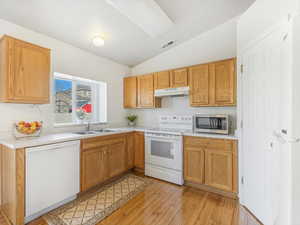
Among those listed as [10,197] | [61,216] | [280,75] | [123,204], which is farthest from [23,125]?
[280,75]

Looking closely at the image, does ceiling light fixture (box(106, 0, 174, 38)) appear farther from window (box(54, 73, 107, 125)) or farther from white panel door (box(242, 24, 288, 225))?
window (box(54, 73, 107, 125))

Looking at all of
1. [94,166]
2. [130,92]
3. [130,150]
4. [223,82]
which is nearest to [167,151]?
[130,150]

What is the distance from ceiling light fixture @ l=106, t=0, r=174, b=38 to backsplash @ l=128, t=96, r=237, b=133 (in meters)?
1.43

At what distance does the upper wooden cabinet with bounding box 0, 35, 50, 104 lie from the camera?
67.9 inches

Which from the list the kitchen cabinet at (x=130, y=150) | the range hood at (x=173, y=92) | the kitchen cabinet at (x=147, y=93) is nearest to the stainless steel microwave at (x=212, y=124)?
the range hood at (x=173, y=92)

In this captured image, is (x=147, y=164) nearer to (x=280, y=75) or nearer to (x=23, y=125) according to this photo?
(x=23, y=125)

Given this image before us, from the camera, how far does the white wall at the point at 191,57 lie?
2746 millimetres

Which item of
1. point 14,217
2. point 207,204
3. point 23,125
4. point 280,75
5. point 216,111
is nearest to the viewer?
point 280,75

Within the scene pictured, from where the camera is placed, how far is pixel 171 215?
1.82 metres

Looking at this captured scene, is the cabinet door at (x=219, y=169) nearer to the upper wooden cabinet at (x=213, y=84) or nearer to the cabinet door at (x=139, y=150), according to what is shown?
the upper wooden cabinet at (x=213, y=84)

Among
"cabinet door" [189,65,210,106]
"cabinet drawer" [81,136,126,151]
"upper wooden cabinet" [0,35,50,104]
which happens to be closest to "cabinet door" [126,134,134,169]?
"cabinet drawer" [81,136,126,151]

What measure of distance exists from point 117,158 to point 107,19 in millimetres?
2322

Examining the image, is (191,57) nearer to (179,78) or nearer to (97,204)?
(179,78)

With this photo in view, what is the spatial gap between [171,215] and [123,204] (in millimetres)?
666
